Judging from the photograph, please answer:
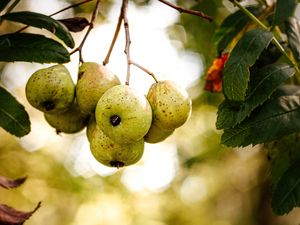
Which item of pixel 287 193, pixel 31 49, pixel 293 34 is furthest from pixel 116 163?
pixel 293 34

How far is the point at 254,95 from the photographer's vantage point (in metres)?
1.50

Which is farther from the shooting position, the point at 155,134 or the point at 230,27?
the point at 230,27

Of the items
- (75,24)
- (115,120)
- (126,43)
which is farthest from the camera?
(75,24)

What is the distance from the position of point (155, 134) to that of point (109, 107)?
0.73ft

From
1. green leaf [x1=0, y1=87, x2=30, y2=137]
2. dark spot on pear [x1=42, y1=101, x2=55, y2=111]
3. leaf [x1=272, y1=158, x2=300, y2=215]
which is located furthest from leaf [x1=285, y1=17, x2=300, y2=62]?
green leaf [x1=0, y1=87, x2=30, y2=137]

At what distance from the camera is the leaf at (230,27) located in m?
2.07

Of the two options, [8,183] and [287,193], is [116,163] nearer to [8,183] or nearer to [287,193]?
[8,183]

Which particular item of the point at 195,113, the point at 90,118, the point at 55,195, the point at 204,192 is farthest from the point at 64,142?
the point at 90,118

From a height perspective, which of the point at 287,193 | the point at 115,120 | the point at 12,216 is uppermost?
the point at 115,120

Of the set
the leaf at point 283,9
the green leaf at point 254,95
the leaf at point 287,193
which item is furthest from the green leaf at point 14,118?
the leaf at point 283,9

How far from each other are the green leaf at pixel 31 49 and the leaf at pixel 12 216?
468 millimetres

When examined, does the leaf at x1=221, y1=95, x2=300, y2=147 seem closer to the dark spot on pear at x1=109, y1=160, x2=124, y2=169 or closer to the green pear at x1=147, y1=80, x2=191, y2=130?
the green pear at x1=147, y1=80, x2=191, y2=130

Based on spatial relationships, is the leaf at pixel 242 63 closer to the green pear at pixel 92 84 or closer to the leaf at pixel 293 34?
the leaf at pixel 293 34

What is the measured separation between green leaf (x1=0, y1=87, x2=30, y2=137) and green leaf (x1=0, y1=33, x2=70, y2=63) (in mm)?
165
